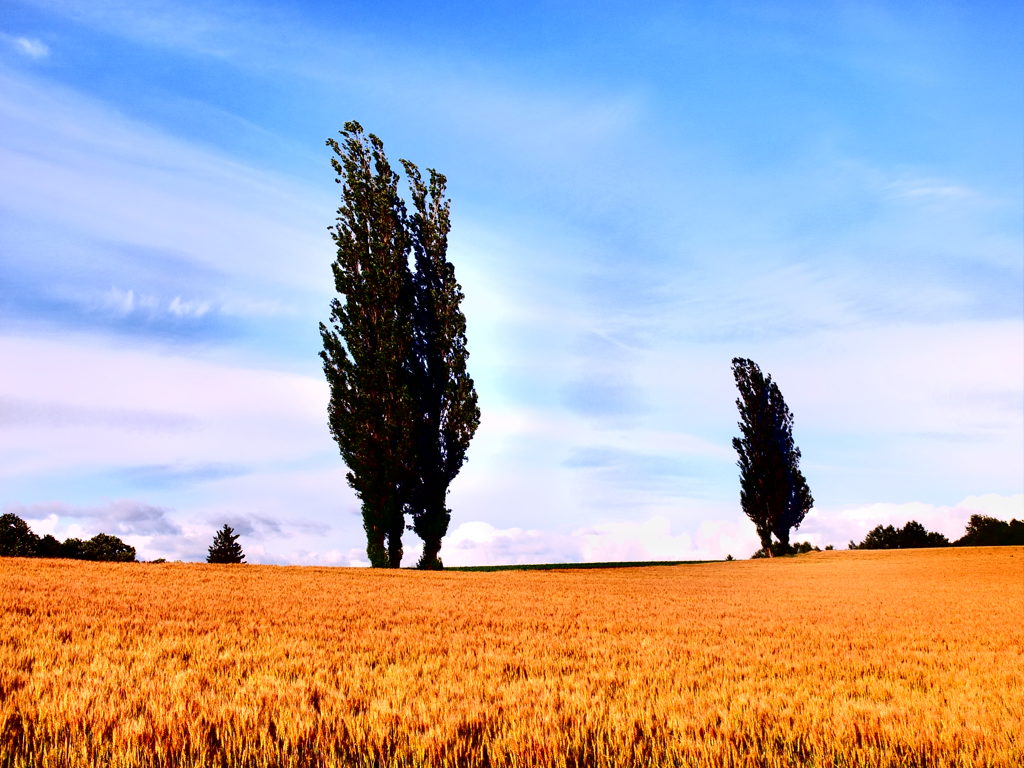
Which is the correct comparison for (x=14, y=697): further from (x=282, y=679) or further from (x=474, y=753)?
(x=474, y=753)

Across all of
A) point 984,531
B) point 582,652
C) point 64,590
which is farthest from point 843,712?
point 984,531

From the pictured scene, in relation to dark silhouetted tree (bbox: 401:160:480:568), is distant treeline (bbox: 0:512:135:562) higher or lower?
lower

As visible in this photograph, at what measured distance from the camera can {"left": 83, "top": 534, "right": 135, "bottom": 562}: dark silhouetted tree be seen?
3775cm

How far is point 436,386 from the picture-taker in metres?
34.1

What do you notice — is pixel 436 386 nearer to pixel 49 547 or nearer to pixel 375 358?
pixel 375 358

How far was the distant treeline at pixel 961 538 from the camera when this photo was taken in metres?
53.8

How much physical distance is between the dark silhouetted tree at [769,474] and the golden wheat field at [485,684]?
1435 inches

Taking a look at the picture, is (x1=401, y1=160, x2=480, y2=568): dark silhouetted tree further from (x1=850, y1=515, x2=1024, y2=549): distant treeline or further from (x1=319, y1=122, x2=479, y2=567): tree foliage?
(x1=850, y1=515, x2=1024, y2=549): distant treeline

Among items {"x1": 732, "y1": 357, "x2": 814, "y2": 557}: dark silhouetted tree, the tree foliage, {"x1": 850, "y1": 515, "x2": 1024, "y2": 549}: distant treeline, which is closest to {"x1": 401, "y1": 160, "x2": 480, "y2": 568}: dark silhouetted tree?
the tree foliage

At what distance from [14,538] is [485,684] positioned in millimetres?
39164

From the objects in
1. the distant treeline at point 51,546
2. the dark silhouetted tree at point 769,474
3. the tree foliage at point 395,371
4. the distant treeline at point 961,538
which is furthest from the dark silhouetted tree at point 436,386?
the distant treeline at point 961,538

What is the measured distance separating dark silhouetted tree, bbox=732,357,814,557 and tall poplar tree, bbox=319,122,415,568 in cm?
2927

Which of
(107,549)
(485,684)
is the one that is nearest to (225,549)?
(107,549)

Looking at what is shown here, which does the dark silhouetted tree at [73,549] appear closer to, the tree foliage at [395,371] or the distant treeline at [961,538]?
the tree foliage at [395,371]
